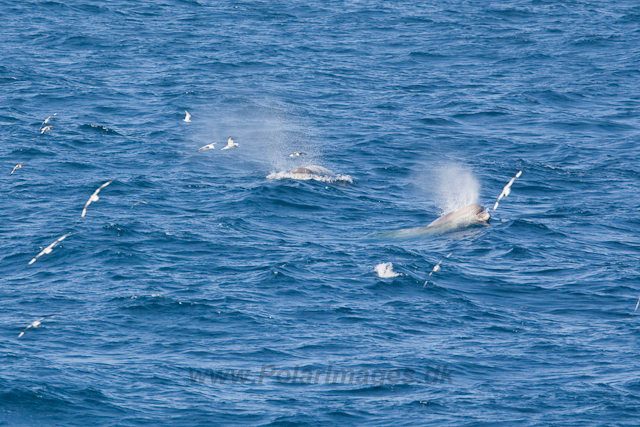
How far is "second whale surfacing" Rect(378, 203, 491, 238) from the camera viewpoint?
42750mm

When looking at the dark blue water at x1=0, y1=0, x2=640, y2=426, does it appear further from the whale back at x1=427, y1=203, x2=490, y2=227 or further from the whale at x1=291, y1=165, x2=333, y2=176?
the whale at x1=291, y1=165, x2=333, y2=176

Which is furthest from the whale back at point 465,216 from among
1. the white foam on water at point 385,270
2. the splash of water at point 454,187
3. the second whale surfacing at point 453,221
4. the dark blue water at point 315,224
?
the white foam on water at point 385,270

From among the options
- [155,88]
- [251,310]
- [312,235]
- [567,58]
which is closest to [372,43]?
[567,58]

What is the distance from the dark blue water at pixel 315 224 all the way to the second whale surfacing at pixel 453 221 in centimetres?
74

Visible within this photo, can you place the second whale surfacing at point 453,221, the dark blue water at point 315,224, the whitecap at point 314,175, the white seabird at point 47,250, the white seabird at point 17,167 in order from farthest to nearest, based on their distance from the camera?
the whitecap at point 314,175 < the white seabird at point 17,167 < the second whale surfacing at point 453,221 < the white seabird at point 47,250 < the dark blue water at point 315,224

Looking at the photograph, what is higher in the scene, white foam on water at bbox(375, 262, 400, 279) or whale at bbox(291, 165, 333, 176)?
white foam on water at bbox(375, 262, 400, 279)

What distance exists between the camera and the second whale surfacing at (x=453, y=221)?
4275 centimetres

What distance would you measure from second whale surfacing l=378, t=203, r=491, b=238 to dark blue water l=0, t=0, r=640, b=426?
2.44 ft

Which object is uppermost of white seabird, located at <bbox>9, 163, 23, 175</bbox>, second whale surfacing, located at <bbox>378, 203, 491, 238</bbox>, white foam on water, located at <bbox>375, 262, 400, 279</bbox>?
white foam on water, located at <bbox>375, 262, 400, 279</bbox>

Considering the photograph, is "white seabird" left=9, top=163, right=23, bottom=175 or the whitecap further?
the whitecap

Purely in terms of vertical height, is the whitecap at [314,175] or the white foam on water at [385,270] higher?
the white foam on water at [385,270]

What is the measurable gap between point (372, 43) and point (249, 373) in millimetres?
52056

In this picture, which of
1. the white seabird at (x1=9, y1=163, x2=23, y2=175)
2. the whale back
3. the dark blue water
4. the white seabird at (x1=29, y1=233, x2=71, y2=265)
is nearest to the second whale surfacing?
the whale back

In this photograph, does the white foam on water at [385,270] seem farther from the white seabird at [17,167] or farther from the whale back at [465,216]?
the white seabird at [17,167]
